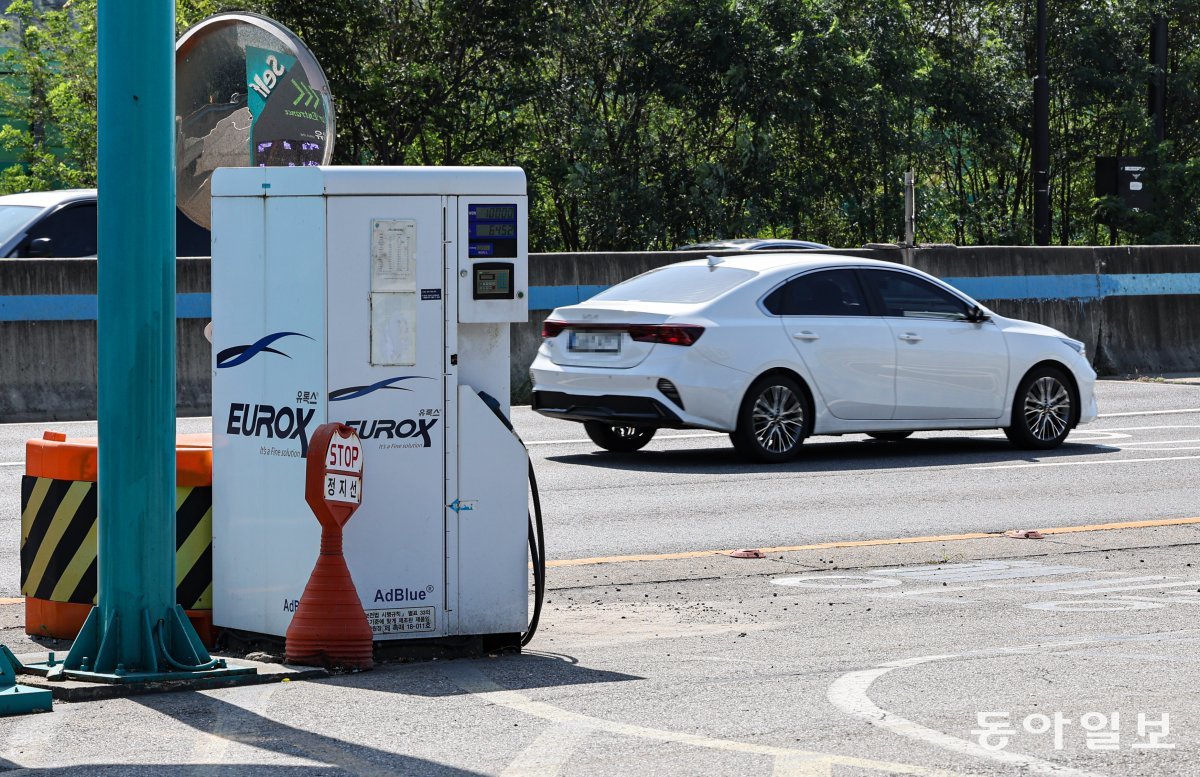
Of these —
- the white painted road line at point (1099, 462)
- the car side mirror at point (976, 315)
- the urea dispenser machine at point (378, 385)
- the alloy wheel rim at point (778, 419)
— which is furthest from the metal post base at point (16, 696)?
the car side mirror at point (976, 315)

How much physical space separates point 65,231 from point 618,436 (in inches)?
250

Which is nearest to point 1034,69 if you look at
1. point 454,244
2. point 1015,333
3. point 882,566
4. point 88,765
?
point 1015,333

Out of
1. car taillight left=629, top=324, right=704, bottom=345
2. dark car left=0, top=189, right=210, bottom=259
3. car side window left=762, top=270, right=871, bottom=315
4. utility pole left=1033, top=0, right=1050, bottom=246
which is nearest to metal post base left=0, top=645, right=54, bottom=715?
car taillight left=629, top=324, right=704, bottom=345

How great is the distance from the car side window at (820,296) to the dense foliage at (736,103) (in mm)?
16886

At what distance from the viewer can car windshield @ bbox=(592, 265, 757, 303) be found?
13242 millimetres

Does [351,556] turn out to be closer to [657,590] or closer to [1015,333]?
[657,590]

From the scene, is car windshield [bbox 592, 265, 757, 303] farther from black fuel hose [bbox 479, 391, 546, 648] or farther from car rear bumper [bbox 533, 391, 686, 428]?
black fuel hose [bbox 479, 391, 546, 648]

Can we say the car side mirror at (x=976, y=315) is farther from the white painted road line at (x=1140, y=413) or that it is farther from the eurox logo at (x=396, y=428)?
the eurox logo at (x=396, y=428)

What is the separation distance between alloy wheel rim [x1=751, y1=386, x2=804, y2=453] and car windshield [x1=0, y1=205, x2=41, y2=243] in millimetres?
7938

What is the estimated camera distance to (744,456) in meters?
13.2

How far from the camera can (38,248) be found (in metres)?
16.6

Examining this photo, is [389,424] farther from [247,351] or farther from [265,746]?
[265,746]

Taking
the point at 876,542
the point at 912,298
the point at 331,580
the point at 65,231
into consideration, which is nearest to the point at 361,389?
the point at 331,580

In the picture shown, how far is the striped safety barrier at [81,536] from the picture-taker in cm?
683
